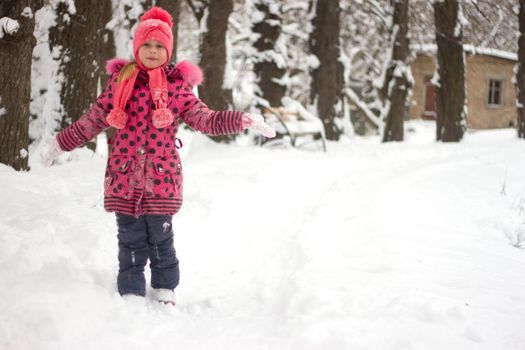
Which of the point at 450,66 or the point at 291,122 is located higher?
the point at 450,66

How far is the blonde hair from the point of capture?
2959 mm

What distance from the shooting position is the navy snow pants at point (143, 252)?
3039mm

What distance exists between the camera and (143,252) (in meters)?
3.12

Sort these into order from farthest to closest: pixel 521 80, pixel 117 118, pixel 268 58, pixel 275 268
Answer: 1. pixel 521 80
2. pixel 268 58
3. pixel 275 268
4. pixel 117 118

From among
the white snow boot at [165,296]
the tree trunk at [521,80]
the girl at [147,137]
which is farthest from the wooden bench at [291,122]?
the white snow boot at [165,296]

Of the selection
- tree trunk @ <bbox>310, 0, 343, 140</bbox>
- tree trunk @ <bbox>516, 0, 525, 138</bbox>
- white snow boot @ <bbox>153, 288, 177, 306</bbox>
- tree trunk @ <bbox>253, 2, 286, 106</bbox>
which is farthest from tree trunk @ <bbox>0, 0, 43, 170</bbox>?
tree trunk @ <bbox>516, 0, 525, 138</bbox>

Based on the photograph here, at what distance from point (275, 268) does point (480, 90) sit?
85.7 ft

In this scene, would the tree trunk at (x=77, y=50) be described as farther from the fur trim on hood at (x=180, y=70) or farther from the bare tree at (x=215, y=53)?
the fur trim on hood at (x=180, y=70)

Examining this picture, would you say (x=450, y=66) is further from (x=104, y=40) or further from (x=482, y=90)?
(x=482, y=90)

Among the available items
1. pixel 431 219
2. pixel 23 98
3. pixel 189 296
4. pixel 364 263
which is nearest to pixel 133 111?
pixel 189 296

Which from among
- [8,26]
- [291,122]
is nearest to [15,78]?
[8,26]

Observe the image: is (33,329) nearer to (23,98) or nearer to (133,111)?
(133,111)

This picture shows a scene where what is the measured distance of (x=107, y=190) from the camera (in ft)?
9.75

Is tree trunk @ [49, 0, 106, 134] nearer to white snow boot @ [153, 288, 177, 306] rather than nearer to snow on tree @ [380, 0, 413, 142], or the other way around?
white snow boot @ [153, 288, 177, 306]
